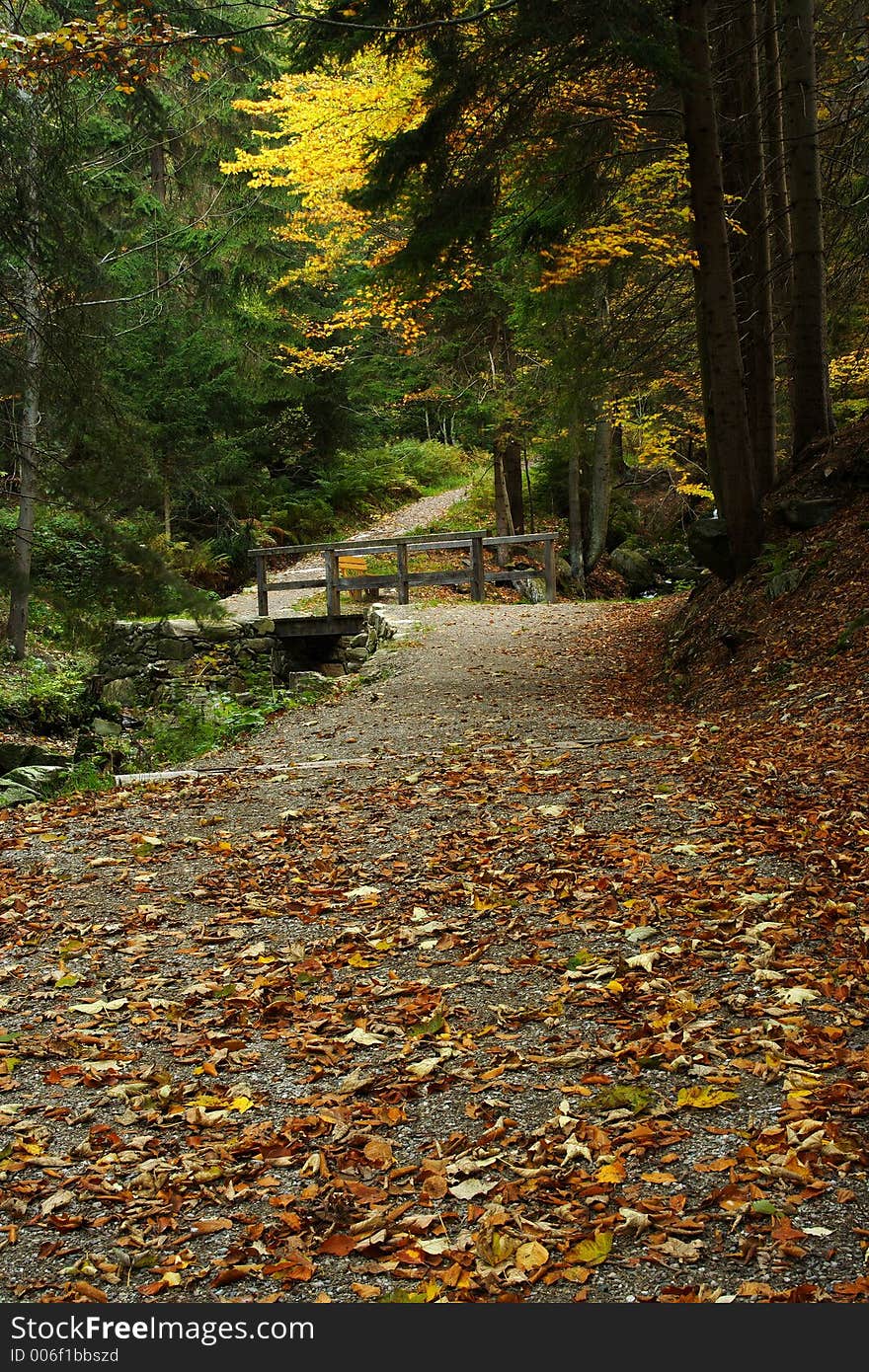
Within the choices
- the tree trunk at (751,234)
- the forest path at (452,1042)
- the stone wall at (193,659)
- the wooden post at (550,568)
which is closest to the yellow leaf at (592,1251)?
the forest path at (452,1042)

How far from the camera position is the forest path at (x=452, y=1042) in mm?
2635

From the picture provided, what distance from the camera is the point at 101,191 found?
14.9 m

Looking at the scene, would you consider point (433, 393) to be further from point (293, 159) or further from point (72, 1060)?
point (72, 1060)

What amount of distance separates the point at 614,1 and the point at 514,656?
22.1 feet

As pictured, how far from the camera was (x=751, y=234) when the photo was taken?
1067 cm

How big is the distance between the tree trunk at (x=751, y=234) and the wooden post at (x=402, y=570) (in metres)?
6.91

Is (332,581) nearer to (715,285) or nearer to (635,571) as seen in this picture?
(635,571)

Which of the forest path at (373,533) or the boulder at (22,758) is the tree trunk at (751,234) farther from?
the forest path at (373,533)

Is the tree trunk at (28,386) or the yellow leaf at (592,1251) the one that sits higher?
the tree trunk at (28,386)

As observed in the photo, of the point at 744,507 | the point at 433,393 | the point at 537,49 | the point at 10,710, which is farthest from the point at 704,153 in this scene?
the point at 433,393

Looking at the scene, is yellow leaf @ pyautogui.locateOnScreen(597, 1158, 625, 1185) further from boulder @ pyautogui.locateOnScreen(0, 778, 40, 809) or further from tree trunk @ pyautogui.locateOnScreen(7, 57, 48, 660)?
boulder @ pyautogui.locateOnScreen(0, 778, 40, 809)

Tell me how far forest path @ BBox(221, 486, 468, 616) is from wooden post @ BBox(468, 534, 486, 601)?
2.21 metres

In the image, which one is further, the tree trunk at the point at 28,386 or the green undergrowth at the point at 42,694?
the green undergrowth at the point at 42,694

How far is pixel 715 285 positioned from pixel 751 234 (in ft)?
7.29
